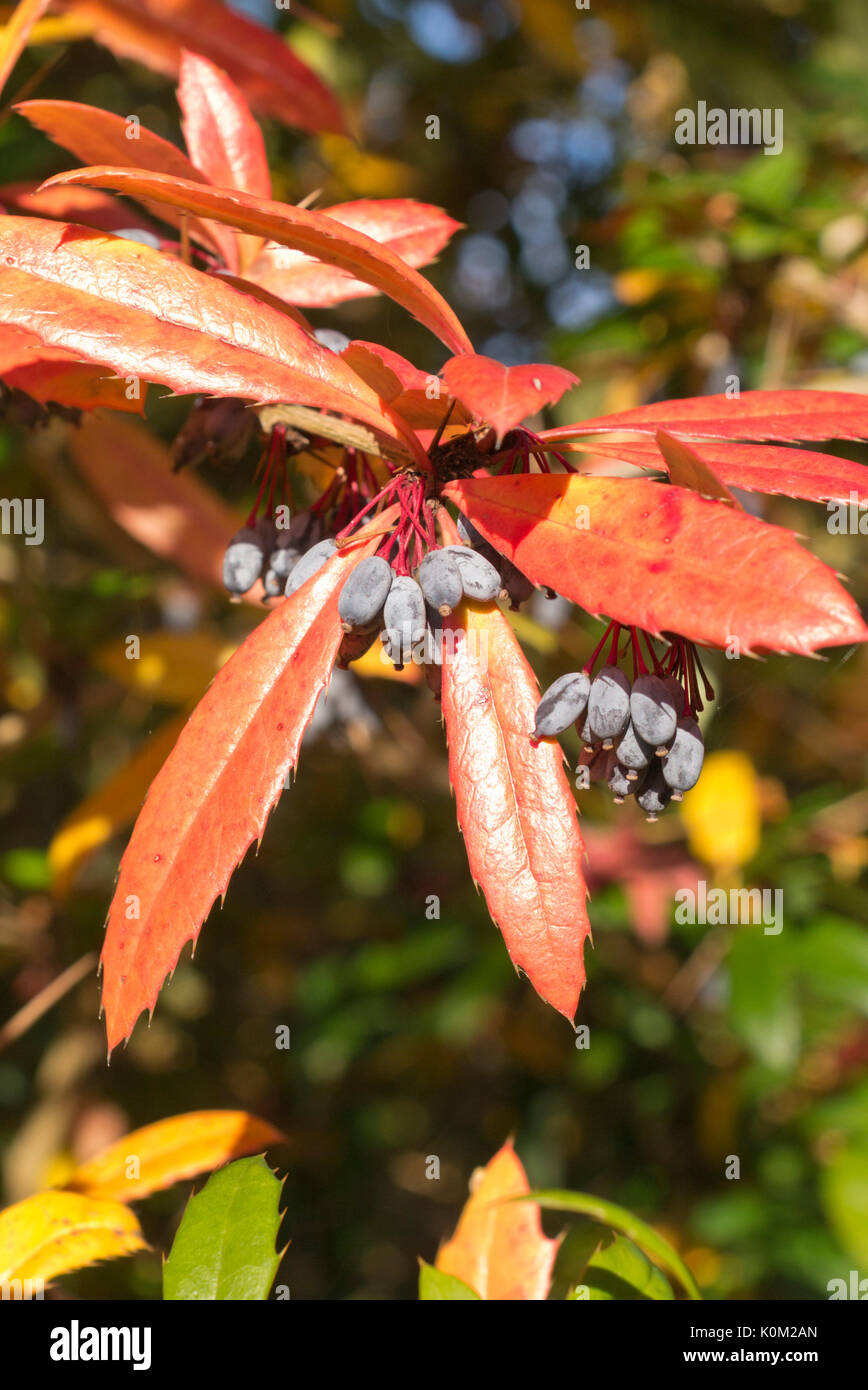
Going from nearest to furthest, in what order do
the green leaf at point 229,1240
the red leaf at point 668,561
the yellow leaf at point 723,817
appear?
the red leaf at point 668,561
the green leaf at point 229,1240
the yellow leaf at point 723,817

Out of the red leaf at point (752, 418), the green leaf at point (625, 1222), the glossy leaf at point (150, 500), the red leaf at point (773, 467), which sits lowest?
the green leaf at point (625, 1222)

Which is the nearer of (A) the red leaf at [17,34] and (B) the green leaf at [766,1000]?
(A) the red leaf at [17,34]

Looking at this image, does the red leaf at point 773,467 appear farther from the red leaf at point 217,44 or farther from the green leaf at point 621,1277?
the red leaf at point 217,44

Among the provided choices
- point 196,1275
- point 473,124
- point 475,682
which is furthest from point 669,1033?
point 473,124

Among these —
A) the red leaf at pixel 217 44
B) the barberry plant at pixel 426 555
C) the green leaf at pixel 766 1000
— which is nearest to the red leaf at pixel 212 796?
the barberry plant at pixel 426 555

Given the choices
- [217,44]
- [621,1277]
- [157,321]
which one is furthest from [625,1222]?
[217,44]

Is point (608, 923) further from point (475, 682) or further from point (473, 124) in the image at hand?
point (473, 124)
